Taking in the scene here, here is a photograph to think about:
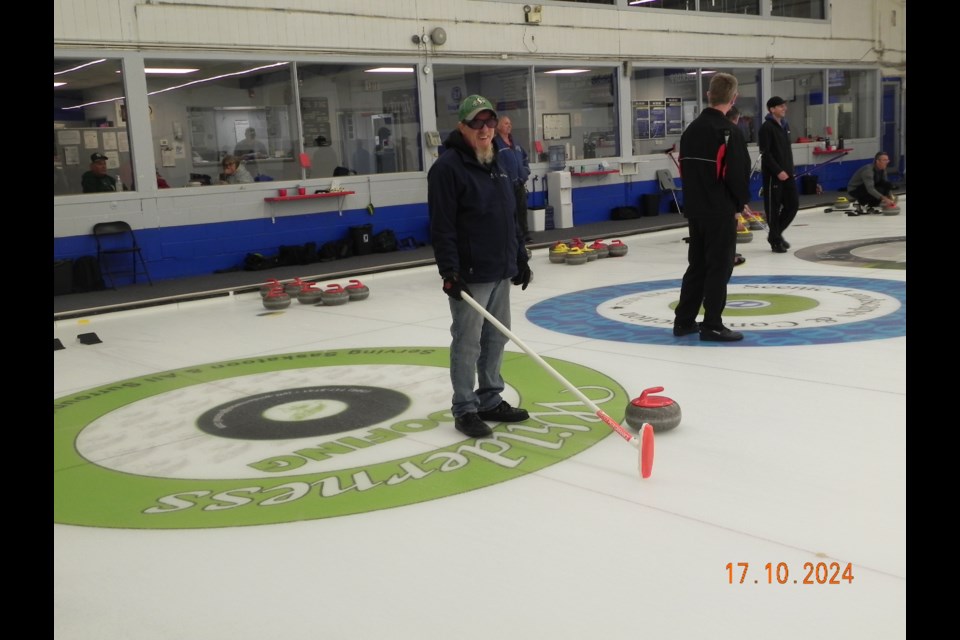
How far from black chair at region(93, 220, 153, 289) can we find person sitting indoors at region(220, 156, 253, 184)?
1615 mm

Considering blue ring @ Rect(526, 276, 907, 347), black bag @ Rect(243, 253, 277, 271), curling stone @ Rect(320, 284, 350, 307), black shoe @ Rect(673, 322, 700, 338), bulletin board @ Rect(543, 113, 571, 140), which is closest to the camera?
blue ring @ Rect(526, 276, 907, 347)

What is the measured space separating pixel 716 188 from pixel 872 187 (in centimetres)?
987

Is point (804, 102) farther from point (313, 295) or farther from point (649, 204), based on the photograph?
point (313, 295)

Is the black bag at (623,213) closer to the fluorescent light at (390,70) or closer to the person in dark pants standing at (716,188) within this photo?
the fluorescent light at (390,70)

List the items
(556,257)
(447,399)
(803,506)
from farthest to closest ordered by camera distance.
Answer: (556,257), (447,399), (803,506)

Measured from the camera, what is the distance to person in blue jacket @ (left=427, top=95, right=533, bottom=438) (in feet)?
14.6

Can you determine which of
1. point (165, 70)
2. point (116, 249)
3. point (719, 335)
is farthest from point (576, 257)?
point (165, 70)

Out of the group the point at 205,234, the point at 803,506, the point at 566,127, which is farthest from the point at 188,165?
the point at 803,506

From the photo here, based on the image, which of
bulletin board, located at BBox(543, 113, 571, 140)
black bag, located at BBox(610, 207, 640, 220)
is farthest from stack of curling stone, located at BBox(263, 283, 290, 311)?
black bag, located at BBox(610, 207, 640, 220)

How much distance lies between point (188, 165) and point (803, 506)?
1071cm

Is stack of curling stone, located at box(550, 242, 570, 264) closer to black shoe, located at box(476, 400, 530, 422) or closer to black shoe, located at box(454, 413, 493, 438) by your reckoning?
black shoe, located at box(476, 400, 530, 422)

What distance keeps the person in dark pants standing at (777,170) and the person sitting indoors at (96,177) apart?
27.0ft

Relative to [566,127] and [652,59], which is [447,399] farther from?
[652,59]
